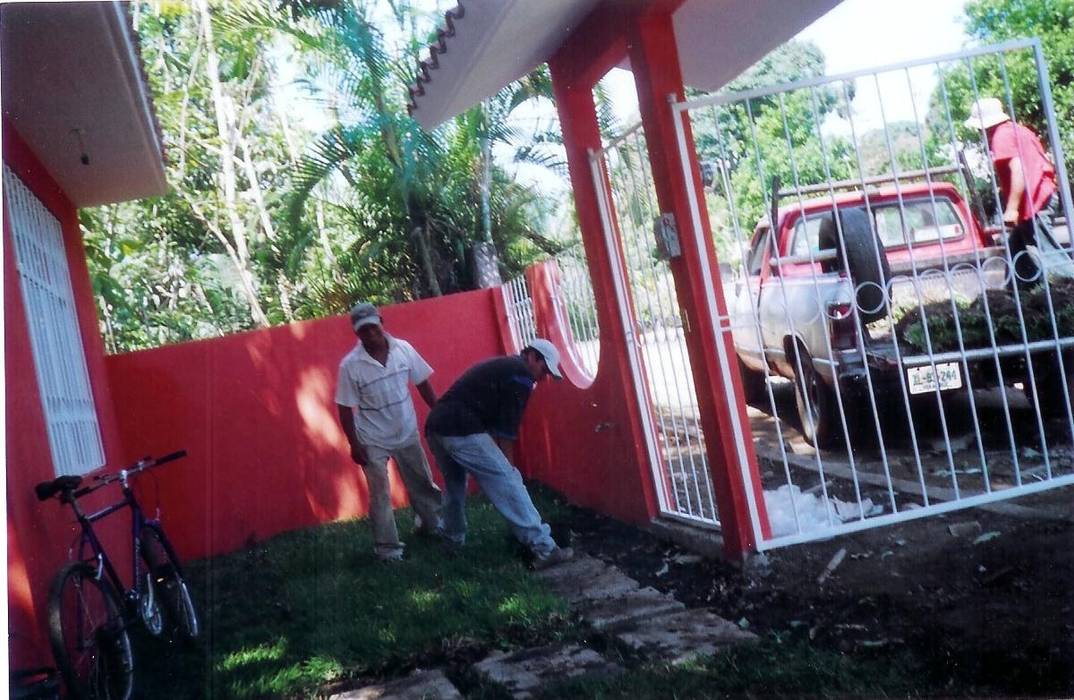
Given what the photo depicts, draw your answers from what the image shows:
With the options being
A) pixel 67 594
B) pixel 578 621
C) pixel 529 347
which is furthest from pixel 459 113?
pixel 67 594

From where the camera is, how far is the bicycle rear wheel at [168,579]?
366 centimetres

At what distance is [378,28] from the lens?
3.42 m

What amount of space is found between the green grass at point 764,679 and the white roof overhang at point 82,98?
78.2 inches

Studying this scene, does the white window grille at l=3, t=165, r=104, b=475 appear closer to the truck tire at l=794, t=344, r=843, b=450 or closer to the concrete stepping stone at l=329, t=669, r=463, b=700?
the concrete stepping stone at l=329, t=669, r=463, b=700

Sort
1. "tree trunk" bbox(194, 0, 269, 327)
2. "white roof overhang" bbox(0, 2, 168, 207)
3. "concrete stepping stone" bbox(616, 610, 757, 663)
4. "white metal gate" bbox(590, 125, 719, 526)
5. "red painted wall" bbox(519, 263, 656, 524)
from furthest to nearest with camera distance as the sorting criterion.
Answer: "red painted wall" bbox(519, 263, 656, 524)
"white metal gate" bbox(590, 125, 719, 526)
"tree trunk" bbox(194, 0, 269, 327)
"concrete stepping stone" bbox(616, 610, 757, 663)
"white roof overhang" bbox(0, 2, 168, 207)

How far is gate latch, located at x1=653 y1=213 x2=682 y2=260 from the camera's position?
3.79 m

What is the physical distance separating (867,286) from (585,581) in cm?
143

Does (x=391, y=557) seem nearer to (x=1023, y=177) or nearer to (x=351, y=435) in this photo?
(x=351, y=435)

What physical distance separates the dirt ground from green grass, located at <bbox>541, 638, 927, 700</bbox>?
0.06 metres

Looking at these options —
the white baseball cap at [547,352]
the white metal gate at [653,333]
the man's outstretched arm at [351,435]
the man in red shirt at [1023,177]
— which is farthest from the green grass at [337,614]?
the man in red shirt at [1023,177]

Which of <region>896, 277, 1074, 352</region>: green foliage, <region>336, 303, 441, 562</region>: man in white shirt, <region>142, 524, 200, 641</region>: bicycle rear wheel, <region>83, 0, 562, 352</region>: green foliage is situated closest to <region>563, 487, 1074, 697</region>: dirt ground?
<region>896, 277, 1074, 352</region>: green foliage

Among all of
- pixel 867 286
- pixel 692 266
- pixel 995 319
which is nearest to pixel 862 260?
pixel 867 286

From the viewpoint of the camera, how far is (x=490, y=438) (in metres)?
4.16

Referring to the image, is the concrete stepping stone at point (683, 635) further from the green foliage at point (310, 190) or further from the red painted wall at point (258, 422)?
the green foliage at point (310, 190)
